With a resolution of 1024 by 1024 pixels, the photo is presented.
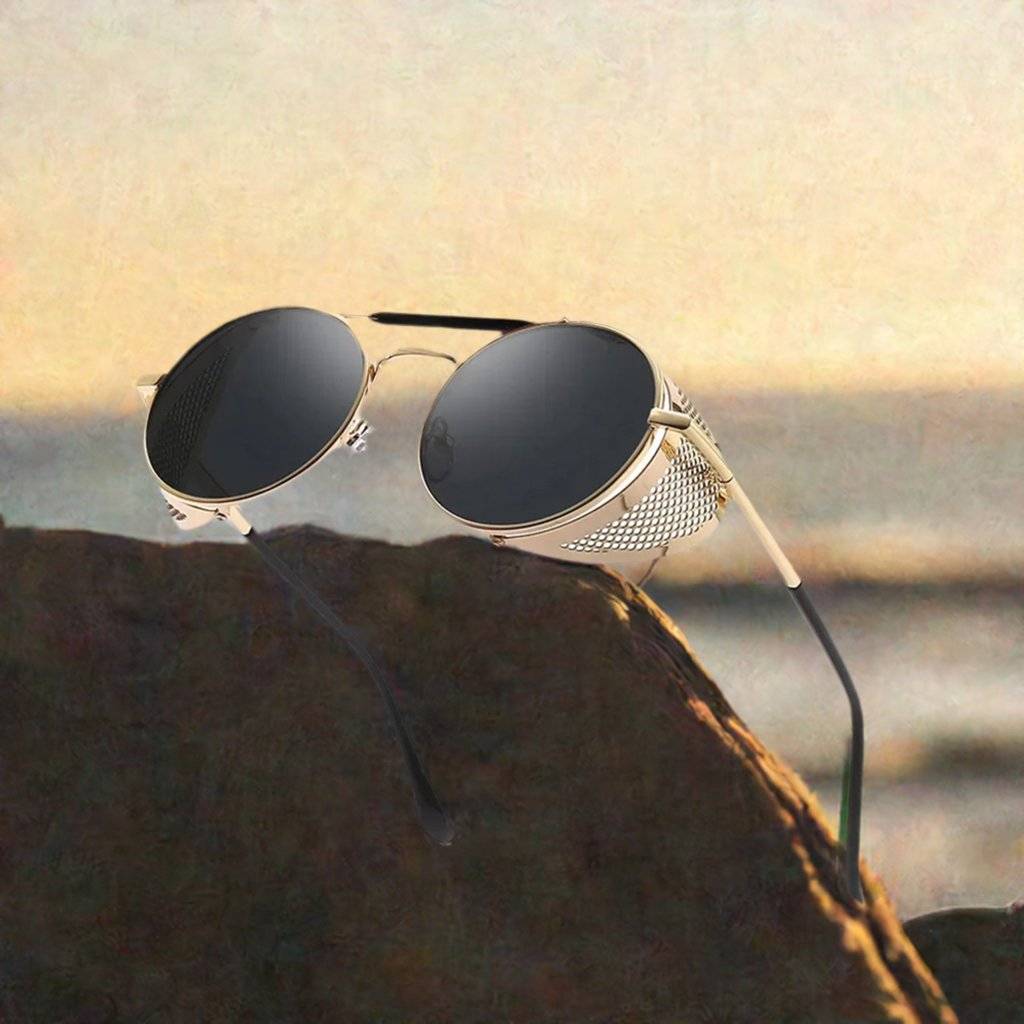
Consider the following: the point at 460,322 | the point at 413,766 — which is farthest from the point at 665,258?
the point at 413,766

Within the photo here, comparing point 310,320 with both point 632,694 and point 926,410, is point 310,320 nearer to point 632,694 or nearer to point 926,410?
point 632,694

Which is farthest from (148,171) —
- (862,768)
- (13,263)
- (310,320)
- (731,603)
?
(862,768)

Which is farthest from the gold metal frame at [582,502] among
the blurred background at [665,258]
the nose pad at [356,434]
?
the blurred background at [665,258]

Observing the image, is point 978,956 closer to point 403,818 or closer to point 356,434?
point 403,818

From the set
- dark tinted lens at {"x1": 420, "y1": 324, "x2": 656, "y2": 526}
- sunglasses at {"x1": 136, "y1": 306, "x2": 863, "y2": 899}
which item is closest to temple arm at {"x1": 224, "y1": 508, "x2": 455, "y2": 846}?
sunglasses at {"x1": 136, "y1": 306, "x2": 863, "y2": 899}

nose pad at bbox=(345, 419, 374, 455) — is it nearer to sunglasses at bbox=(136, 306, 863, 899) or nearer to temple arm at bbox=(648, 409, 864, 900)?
sunglasses at bbox=(136, 306, 863, 899)

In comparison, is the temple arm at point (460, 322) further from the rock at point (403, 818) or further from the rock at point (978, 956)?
the rock at point (978, 956)
